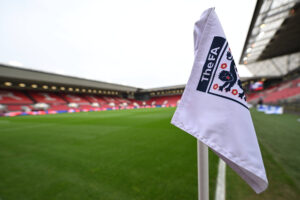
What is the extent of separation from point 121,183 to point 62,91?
2980 cm

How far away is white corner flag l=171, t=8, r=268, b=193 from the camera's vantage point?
1.84 ft

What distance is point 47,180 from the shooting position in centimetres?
161

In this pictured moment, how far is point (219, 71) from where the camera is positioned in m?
0.66

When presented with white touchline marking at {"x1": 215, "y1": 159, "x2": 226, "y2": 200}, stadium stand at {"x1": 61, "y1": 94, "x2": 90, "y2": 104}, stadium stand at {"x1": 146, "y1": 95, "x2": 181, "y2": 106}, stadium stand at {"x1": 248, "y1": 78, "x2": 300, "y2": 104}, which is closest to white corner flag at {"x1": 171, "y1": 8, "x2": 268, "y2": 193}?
white touchline marking at {"x1": 215, "y1": 159, "x2": 226, "y2": 200}

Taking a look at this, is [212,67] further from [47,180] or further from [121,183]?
[47,180]

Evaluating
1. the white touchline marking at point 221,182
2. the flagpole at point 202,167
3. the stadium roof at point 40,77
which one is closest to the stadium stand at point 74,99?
the stadium roof at point 40,77

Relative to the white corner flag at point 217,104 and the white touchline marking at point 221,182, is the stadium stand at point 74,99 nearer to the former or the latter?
the white touchline marking at point 221,182

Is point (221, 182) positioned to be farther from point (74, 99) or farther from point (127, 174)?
point (74, 99)

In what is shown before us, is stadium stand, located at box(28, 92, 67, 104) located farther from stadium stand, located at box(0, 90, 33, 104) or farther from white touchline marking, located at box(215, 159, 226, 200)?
white touchline marking, located at box(215, 159, 226, 200)

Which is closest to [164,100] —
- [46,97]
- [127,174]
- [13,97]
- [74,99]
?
[74,99]

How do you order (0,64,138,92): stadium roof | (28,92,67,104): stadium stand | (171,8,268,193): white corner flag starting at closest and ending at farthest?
1. (171,8,268,193): white corner flag
2. (0,64,138,92): stadium roof
3. (28,92,67,104): stadium stand

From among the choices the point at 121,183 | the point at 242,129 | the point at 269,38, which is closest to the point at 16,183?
the point at 121,183

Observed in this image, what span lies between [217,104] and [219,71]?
0.19 metres

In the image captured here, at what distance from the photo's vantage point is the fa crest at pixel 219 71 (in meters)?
0.64
